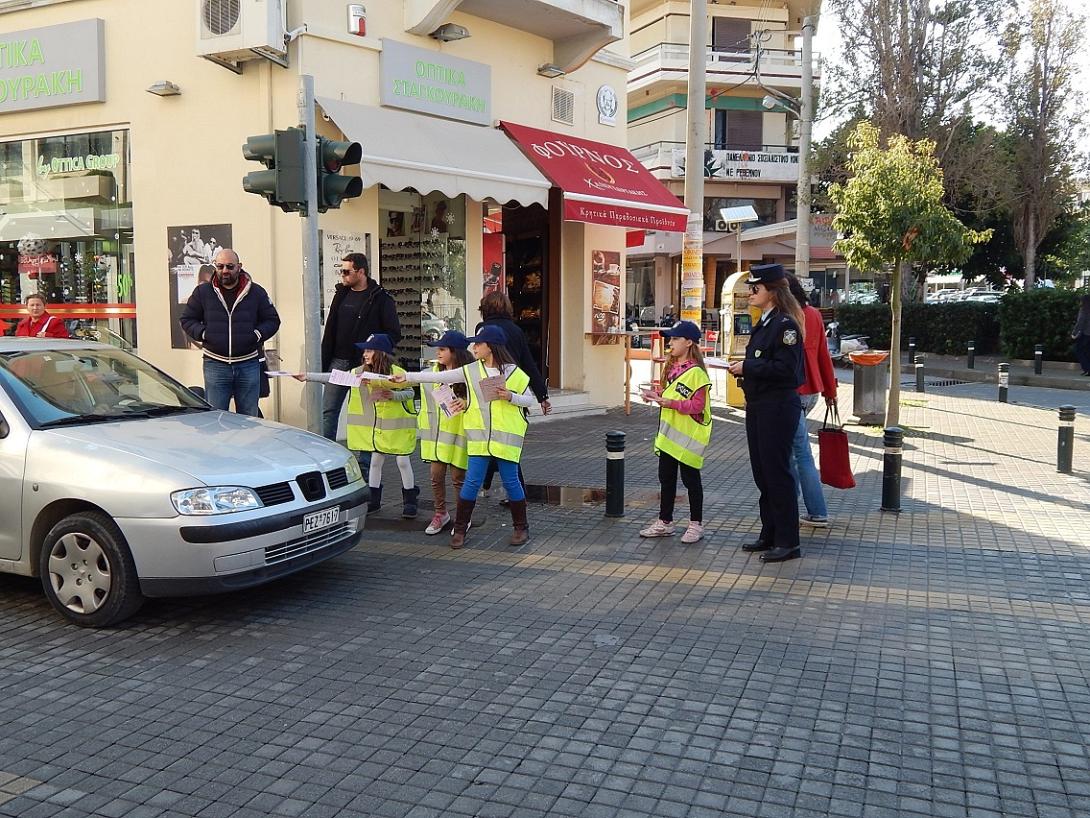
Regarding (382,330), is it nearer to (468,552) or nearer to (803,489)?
(468,552)

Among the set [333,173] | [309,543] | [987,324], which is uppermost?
[333,173]

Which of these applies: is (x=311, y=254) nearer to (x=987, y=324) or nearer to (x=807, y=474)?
(x=807, y=474)

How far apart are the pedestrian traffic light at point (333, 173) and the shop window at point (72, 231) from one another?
5944mm

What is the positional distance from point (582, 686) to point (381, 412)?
12.5 feet

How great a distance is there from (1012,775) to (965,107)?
1097 inches

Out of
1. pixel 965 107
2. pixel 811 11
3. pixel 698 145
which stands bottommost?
pixel 698 145

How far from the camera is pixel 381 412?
777 cm

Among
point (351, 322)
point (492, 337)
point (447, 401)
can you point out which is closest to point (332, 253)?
point (351, 322)

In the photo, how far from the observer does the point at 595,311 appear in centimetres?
1512

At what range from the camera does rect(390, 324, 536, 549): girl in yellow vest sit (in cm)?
684

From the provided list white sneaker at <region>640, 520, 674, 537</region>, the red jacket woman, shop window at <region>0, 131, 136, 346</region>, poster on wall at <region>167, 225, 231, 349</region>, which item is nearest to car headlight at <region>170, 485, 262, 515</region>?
white sneaker at <region>640, 520, 674, 537</region>

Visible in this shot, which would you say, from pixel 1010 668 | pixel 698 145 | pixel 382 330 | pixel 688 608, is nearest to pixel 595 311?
pixel 698 145

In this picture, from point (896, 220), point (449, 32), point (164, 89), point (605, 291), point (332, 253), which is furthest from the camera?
point (605, 291)

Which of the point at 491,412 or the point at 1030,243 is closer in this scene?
the point at 491,412
